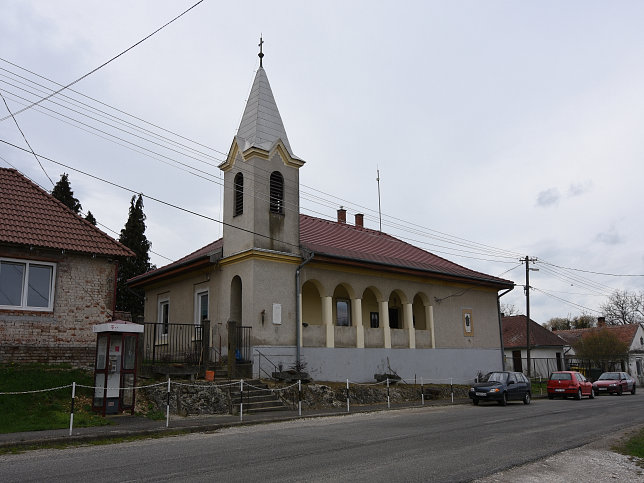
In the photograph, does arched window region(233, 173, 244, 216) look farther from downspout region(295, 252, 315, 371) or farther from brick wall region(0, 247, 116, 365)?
brick wall region(0, 247, 116, 365)

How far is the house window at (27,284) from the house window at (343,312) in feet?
40.4

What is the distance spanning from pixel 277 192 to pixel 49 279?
8.97 metres

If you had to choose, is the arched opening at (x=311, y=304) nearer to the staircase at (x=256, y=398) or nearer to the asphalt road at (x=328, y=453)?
the staircase at (x=256, y=398)

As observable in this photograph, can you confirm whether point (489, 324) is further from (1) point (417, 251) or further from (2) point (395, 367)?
(2) point (395, 367)

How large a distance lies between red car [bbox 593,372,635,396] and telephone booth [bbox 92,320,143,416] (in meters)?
27.9

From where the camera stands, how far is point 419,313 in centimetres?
2862

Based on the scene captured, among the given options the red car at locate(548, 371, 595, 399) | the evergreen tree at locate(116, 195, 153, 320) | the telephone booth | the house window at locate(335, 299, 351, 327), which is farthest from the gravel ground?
the evergreen tree at locate(116, 195, 153, 320)

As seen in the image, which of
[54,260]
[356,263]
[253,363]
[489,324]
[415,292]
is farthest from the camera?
[489,324]

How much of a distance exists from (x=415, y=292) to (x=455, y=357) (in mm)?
4092

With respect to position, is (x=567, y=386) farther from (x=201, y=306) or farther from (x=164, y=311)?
(x=164, y=311)

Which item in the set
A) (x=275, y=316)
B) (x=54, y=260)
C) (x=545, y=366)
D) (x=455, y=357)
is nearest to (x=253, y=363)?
(x=275, y=316)

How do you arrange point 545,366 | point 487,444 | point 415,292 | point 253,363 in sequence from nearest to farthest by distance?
point 487,444 < point 253,363 < point 415,292 < point 545,366

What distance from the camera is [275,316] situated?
66.5 ft

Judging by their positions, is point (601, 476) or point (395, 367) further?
point (395, 367)
